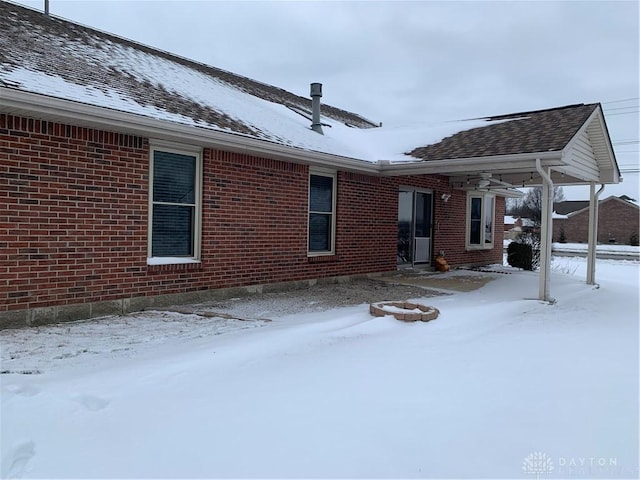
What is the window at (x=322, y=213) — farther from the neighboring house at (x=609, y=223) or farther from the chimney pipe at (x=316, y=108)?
the neighboring house at (x=609, y=223)

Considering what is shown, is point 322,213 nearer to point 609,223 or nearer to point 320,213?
point 320,213

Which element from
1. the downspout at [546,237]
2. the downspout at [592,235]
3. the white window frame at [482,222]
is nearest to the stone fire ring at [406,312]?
the downspout at [546,237]

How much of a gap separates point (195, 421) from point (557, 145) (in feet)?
23.4

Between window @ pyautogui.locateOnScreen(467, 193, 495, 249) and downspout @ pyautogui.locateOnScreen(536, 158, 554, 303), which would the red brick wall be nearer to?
downspout @ pyautogui.locateOnScreen(536, 158, 554, 303)

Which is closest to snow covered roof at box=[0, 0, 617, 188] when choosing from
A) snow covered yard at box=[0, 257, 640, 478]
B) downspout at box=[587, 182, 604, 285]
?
downspout at box=[587, 182, 604, 285]

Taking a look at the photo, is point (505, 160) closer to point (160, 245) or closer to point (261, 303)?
point (261, 303)

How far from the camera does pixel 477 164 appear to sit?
8.87 m

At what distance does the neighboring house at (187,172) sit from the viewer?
5844mm

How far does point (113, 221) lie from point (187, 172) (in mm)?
1420

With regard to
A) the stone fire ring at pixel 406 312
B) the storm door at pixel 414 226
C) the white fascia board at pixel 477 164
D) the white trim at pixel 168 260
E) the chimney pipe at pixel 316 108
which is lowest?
the stone fire ring at pixel 406 312

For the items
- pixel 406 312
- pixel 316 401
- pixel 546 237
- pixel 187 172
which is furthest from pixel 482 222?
pixel 316 401

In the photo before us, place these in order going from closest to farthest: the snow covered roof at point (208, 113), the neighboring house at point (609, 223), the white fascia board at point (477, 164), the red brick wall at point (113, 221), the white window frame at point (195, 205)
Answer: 1. the red brick wall at point (113, 221)
2. the snow covered roof at point (208, 113)
3. the white window frame at point (195, 205)
4. the white fascia board at point (477, 164)
5. the neighboring house at point (609, 223)

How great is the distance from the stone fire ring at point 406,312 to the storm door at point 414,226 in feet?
18.9

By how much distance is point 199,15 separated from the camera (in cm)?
1534
